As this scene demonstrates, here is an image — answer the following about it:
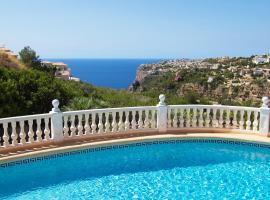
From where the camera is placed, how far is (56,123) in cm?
781

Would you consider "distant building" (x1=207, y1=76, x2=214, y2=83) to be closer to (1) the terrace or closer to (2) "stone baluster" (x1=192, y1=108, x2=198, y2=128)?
(1) the terrace

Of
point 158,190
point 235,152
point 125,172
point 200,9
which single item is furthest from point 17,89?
point 200,9

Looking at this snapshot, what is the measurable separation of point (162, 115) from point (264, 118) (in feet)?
8.70

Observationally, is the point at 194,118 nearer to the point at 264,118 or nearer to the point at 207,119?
the point at 207,119

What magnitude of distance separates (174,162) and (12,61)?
11547mm

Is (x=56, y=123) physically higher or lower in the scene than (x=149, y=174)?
higher

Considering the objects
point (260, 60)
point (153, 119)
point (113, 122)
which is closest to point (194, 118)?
point (153, 119)

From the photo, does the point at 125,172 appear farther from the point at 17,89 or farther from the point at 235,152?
the point at 17,89

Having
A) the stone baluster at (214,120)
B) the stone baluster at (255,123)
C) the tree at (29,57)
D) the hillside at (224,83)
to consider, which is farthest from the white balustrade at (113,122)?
the hillside at (224,83)

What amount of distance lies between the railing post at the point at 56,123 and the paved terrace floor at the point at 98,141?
18 cm

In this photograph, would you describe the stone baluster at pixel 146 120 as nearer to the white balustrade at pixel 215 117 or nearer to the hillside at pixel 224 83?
the white balustrade at pixel 215 117

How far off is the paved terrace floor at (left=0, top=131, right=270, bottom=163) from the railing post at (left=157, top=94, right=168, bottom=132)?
20 cm

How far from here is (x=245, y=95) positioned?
3872cm

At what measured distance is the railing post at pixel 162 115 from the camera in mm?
8844
